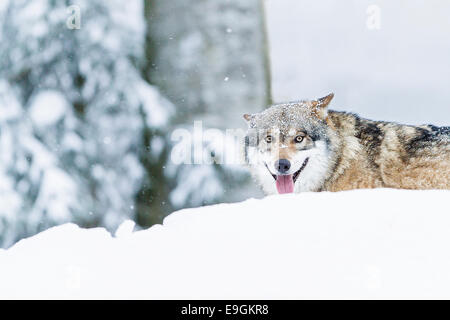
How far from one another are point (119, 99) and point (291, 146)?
13.1 ft

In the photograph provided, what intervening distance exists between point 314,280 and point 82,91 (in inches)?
236

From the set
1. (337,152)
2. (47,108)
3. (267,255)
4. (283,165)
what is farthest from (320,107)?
(47,108)

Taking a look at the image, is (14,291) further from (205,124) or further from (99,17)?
(99,17)

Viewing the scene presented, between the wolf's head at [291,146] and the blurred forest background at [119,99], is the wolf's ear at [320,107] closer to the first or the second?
the wolf's head at [291,146]

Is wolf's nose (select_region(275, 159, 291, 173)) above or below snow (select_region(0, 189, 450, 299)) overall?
above

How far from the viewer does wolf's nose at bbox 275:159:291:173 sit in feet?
13.6

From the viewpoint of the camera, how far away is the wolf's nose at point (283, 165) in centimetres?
414

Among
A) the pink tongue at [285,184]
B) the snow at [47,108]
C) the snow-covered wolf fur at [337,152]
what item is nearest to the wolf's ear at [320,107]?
the snow-covered wolf fur at [337,152]

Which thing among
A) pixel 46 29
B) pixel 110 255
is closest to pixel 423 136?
pixel 110 255

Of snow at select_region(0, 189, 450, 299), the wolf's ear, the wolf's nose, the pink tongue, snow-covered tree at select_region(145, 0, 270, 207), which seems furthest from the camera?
snow-covered tree at select_region(145, 0, 270, 207)

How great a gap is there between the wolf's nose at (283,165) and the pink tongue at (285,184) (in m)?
0.18

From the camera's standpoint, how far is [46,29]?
748 centimetres

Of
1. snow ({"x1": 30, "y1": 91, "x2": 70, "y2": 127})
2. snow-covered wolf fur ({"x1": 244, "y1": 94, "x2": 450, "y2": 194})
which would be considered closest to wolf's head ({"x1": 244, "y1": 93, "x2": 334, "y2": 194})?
snow-covered wolf fur ({"x1": 244, "y1": 94, "x2": 450, "y2": 194})

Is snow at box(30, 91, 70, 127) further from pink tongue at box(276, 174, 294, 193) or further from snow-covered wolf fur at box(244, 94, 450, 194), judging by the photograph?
pink tongue at box(276, 174, 294, 193)
